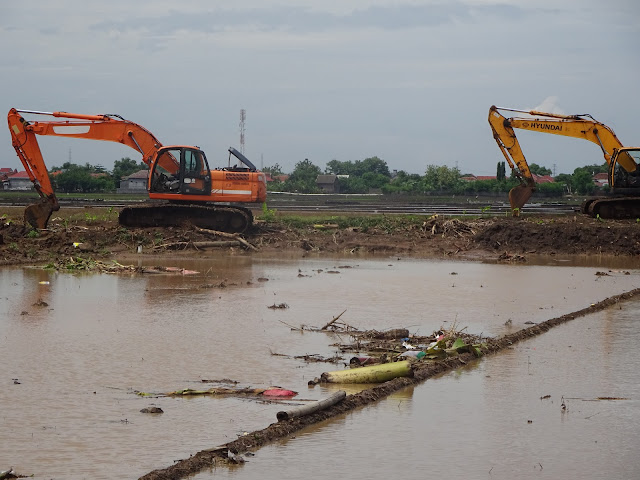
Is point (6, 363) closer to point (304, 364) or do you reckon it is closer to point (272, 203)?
point (304, 364)

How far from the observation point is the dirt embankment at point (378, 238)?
88.9 ft

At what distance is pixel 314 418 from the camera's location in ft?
28.7

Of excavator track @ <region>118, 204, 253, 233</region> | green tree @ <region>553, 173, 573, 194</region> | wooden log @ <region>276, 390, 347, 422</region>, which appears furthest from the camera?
green tree @ <region>553, 173, 573, 194</region>

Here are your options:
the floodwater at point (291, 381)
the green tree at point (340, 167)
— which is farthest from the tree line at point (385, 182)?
the floodwater at point (291, 381)

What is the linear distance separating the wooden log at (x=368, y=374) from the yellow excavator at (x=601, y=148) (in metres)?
24.5

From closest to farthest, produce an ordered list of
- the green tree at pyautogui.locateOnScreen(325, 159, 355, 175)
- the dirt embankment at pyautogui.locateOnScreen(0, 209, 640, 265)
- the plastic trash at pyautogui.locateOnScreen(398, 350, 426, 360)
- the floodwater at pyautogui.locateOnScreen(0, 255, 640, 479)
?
the floodwater at pyautogui.locateOnScreen(0, 255, 640, 479), the plastic trash at pyautogui.locateOnScreen(398, 350, 426, 360), the dirt embankment at pyautogui.locateOnScreen(0, 209, 640, 265), the green tree at pyautogui.locateOnScreen(325, 159, 355, 175)

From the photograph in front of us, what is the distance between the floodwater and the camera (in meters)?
7.72

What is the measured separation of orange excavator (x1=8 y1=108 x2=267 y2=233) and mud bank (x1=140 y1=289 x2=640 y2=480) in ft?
58.4

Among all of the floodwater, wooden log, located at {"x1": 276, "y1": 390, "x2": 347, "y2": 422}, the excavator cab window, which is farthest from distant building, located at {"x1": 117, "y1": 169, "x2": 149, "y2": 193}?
wooden log, located at {"x1": 276, "y1": 390, "x2": 347, "y2": 422}

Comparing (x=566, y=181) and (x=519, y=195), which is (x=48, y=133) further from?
(x=566, y=181)

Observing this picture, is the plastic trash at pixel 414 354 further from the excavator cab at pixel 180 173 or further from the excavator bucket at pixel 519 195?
the excavator bucket at pixel 519 195

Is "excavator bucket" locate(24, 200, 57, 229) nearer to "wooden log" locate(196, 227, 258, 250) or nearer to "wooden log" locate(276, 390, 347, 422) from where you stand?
"wooden log" locate(196, 227, 258, 250)

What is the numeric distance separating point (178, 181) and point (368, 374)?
20.7 meters

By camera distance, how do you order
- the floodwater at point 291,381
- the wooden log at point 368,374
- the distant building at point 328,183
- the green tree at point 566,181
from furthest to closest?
the distant building at point 328,183, the green tree at point 566,181, the wooden log at point 368,374, the floodwater at point 291,381
